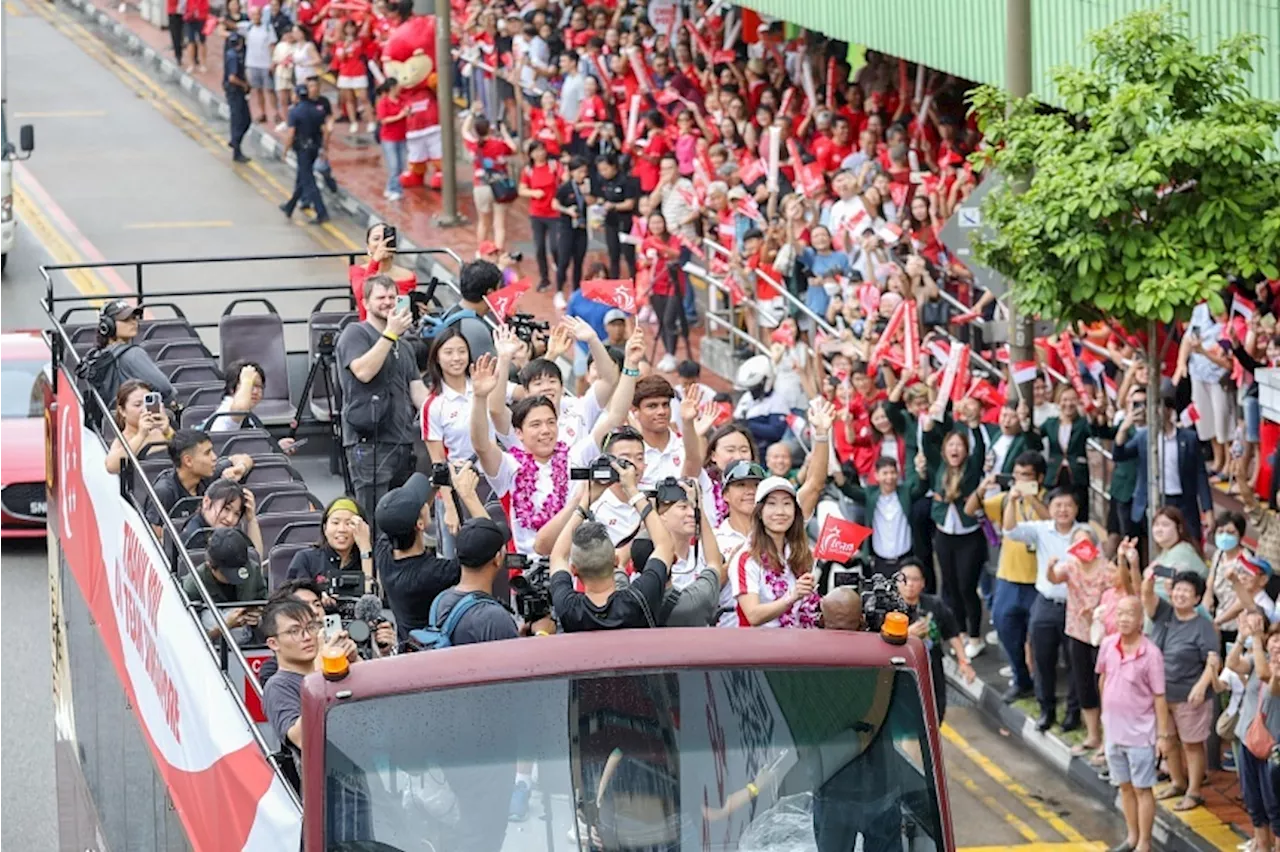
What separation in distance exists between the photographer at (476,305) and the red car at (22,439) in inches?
265

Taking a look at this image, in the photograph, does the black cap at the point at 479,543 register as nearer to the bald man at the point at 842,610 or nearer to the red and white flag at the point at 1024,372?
the bald man at the point at 842,610

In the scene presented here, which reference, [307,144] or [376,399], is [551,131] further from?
[376,399]

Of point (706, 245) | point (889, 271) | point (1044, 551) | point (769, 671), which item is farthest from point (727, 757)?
point (706, 245)

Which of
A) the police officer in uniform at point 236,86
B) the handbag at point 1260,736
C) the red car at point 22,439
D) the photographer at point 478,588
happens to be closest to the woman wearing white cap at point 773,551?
the photographer at point 478,588

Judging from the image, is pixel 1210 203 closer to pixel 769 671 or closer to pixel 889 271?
pixel 889 271

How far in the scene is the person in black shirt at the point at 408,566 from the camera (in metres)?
9.07

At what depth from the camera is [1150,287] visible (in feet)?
48.5

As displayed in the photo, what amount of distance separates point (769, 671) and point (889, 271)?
13.8m

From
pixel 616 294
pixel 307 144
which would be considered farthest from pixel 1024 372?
pixel 307 144

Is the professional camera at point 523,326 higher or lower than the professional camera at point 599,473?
higher

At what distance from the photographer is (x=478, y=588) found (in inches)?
338

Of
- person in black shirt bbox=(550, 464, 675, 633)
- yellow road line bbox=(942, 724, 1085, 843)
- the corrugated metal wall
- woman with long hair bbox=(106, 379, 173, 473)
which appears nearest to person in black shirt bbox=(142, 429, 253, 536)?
woman with long hair bbox=(106, 379, 173, 473)

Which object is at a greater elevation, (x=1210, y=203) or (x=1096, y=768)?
(x=1210, y=203)

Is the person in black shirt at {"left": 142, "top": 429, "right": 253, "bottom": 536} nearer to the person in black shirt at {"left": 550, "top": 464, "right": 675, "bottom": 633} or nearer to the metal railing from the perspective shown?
the metal railing
